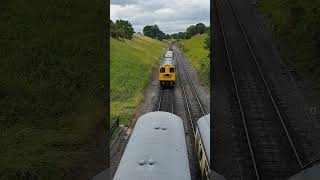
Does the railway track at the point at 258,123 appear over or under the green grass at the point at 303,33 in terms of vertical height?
under

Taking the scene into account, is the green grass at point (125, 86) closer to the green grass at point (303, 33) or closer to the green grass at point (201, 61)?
the green grass at point (201, 61)

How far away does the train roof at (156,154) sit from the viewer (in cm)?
819

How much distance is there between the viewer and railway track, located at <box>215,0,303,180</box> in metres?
13.3

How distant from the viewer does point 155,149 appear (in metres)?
9.71

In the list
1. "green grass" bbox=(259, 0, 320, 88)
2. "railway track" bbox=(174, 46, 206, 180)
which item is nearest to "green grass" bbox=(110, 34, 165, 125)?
"railway track" bbox=(174, 46, 206, 180)
